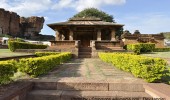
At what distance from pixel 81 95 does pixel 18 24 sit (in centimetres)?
5988

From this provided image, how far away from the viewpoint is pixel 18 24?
61.3 meters

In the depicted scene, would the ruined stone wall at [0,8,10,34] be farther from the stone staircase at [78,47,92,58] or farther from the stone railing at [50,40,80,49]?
the stone staircase at [78,47,92,58]

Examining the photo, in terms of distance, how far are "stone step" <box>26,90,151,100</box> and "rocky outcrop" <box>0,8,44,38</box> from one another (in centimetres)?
5437

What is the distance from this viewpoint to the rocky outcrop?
185ft

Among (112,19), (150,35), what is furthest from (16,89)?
(112,19)

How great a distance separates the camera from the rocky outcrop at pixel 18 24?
56281mm

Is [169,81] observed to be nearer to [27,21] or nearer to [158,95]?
[158,95]

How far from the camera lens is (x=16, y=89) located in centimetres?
445

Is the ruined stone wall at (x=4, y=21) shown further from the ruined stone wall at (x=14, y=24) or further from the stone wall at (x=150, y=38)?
the stone wall at (x=150, y=38)

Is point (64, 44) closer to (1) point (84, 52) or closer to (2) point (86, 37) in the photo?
(1) point (84, 52)

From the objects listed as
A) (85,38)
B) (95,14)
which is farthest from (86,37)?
(95,14)

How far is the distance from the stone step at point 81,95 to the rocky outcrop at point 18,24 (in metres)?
54.4

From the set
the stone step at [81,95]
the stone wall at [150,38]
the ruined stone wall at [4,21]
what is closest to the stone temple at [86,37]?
the stone wall at [150,38]

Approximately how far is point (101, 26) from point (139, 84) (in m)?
18.1
